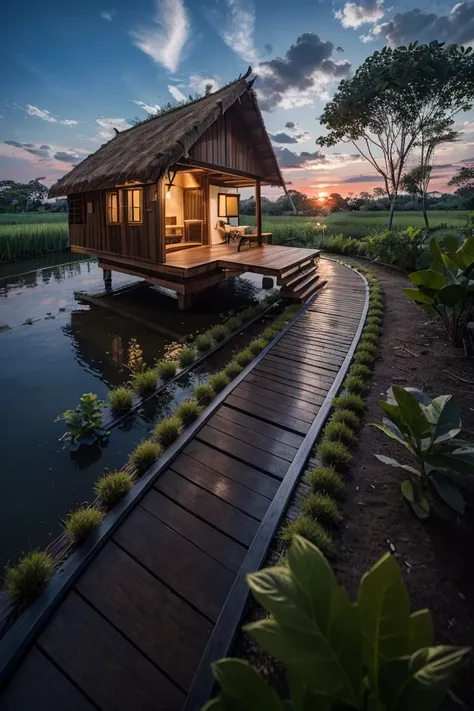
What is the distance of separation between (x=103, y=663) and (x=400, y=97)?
21.2 metres

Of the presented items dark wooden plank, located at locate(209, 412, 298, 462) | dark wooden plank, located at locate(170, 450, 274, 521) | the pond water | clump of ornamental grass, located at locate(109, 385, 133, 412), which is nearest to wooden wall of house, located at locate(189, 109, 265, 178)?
the pond water

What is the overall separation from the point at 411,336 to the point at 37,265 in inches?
588

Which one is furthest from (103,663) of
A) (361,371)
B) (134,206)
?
Result: (134,206)

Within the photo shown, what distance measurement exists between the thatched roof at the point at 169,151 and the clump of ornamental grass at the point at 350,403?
19.0 feet

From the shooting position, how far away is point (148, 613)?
82.5 inches

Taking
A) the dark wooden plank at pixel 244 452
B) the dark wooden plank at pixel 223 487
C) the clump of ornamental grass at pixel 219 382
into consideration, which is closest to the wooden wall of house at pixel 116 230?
the clump of ornamental grass at pixel 219 382

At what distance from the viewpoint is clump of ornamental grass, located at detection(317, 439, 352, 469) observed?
3.27m

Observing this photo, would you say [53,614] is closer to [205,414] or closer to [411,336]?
[205,414]

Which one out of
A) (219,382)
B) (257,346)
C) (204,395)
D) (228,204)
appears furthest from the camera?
(228,204)

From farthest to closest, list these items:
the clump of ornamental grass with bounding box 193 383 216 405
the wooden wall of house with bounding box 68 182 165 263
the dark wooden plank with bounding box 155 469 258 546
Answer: the wooden wall of house with bounding box 68 182 165 263 → the clump of ornamental grass with bounding box 193 383 216 405 → the dark wooden plank with bounding box 155 469 258 546

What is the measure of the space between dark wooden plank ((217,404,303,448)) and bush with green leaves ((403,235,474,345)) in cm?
243

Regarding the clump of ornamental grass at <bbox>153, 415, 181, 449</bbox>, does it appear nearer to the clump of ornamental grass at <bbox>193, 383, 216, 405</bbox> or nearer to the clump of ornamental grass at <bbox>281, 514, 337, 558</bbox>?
the clump of ornamental grass at <bbox>193, 383, 216, 405</bbox>

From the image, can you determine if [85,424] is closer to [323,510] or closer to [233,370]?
[233,370]

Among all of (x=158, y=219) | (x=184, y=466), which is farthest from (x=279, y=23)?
(x=184, y=466)
